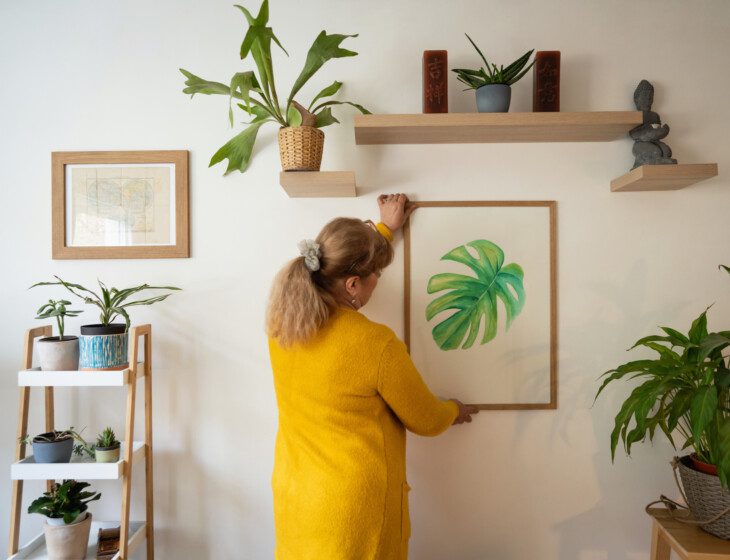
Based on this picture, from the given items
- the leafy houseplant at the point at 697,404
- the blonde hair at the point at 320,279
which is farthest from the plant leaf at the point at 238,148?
the leafy houseplant at the point at 697,404

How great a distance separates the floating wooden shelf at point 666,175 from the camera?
1.56 m

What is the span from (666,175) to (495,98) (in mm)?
625

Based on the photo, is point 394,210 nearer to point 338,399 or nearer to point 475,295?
point 475,295

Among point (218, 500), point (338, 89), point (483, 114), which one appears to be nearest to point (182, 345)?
point (218, 500)

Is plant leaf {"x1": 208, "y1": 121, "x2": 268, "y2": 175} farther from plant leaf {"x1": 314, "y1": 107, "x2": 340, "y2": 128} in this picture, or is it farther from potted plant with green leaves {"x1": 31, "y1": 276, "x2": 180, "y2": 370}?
potted plant with green leaves {"x1": 31, "y1": 276, "x2": 180, "y2": 370}

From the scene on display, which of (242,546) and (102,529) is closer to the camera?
(102,529)

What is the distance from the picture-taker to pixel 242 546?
1.79 m

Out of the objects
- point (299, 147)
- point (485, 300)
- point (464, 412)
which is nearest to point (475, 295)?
point (485, 300)

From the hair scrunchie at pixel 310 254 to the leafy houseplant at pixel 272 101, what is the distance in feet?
1.38

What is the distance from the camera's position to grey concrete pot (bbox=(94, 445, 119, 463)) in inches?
60.9

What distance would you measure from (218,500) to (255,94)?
1.52 m

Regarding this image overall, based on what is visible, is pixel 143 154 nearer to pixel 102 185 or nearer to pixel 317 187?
pixel 102 185

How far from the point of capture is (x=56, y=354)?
1540mm

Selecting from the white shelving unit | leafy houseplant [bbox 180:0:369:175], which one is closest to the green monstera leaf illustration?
leafy houseplant [bbox 180:0:369:175]
